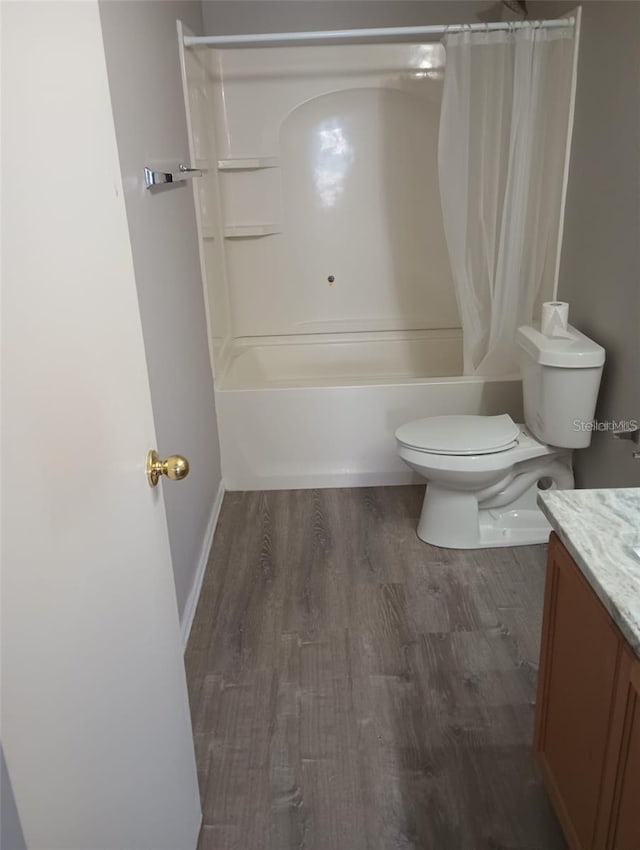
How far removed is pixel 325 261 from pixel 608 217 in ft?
5.51

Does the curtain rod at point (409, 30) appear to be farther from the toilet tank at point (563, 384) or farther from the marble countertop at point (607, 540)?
the marble countertop at point (607, 540)

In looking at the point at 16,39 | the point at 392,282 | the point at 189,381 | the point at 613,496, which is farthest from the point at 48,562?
the point at 392,282

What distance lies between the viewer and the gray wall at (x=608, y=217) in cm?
221

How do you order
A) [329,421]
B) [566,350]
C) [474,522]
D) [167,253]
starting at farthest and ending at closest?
[329,421] → [474,522] → [566,350] → [167,253]

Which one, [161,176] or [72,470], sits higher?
[161,176]

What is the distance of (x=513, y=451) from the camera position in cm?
252

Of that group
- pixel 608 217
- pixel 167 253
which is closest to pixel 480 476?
pixel 608 217

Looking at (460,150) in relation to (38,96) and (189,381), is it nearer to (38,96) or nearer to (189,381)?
(189,381)

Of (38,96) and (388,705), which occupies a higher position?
(38,96)

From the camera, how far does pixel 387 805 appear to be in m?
1.63

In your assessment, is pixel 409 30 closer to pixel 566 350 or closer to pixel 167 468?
pixel 566 350

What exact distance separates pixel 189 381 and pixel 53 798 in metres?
1.85

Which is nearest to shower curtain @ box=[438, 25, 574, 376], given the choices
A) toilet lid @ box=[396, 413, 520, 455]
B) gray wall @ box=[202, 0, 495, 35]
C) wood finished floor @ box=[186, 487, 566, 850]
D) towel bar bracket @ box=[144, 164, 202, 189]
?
toilet lid @ box=[396, 413, 520, 455]

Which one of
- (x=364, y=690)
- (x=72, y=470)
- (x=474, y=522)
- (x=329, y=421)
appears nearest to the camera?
(x=72, y=470)
